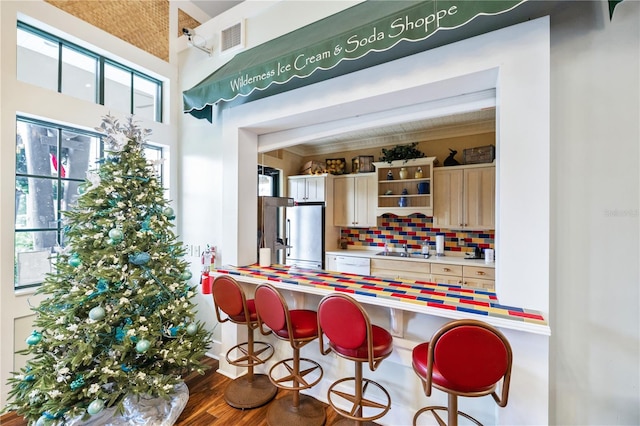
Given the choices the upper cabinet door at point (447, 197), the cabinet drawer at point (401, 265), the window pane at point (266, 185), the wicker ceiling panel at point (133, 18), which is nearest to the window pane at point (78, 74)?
the wicker ceiling panel at point (133, 18)

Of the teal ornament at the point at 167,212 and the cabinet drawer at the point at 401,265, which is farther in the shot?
the cabinet drawer at the point at 401,265

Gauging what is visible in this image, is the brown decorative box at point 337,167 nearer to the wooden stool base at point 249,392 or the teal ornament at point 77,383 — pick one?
the wooden stool base at point 249,392

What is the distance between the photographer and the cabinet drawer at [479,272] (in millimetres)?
3323

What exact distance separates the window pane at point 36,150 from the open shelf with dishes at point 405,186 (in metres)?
4.04

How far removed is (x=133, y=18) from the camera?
2838mm

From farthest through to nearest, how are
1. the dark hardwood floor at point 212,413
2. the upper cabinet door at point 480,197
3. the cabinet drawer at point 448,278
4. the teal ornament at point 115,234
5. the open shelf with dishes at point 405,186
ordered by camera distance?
the open shelf with dishes at point 405,186
the upper cabinet door at point 480,197
the cabinet drawer at point 448,278
the dark hardwood floor at point 212,413
the teal ornament at point 115,234

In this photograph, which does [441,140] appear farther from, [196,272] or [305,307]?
[196,272]

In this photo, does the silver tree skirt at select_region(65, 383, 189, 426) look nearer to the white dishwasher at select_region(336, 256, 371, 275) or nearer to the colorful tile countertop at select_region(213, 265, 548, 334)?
the colorful tile countertop at select_region(213, 265, 548, 334)

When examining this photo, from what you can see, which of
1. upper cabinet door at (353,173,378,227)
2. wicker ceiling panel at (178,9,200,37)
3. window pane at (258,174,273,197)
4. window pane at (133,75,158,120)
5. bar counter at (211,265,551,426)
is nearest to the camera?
bar counter at (211,265,551,426)

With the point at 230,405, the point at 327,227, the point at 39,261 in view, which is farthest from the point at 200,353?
the point at 327,227

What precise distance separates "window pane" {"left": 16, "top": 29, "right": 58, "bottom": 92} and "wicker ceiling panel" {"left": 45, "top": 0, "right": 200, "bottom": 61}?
363 mm

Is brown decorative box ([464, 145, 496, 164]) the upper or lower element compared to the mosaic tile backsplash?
upper

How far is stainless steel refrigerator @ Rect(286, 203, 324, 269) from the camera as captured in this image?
4594 mm

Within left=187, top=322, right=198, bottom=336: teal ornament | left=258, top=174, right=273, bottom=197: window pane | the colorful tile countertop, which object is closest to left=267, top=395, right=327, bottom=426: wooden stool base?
left=187, top=322, right=198, bottom=336: teal ornament
